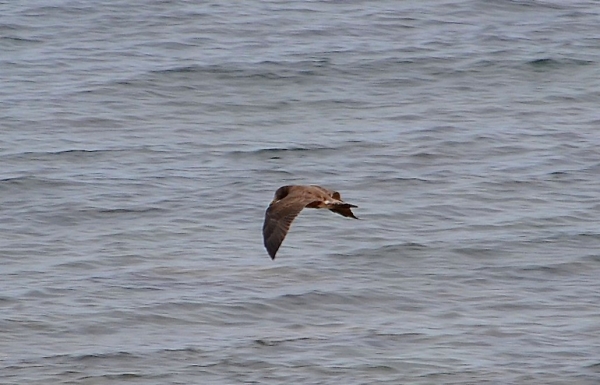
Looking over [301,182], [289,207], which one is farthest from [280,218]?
[301,182]

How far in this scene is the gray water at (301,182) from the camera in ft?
33.2

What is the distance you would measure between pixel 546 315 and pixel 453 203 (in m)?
2.57

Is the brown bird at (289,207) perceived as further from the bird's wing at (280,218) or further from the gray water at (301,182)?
the gray water at (301,182)

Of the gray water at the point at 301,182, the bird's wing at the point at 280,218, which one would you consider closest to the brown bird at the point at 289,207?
the bird's wing at the point at 280,218

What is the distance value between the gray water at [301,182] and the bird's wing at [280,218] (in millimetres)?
1196

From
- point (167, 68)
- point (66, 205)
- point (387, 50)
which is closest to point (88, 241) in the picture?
point (66, 205)

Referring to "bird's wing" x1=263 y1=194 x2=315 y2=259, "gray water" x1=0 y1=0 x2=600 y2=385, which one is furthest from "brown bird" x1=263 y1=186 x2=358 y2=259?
"gray water" x1=0 y1=0 x2=600 y2=385

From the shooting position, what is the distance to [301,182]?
13.6 meters

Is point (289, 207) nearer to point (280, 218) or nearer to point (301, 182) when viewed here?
point (280, 218)

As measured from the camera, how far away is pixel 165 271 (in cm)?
1155

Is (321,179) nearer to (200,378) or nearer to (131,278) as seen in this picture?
(131,278)

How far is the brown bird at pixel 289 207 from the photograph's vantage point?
8773 millimetres

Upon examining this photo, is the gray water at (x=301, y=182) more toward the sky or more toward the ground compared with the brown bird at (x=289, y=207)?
more toward the ground

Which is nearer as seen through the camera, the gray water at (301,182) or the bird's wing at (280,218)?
the bird's wing at (280,218)
